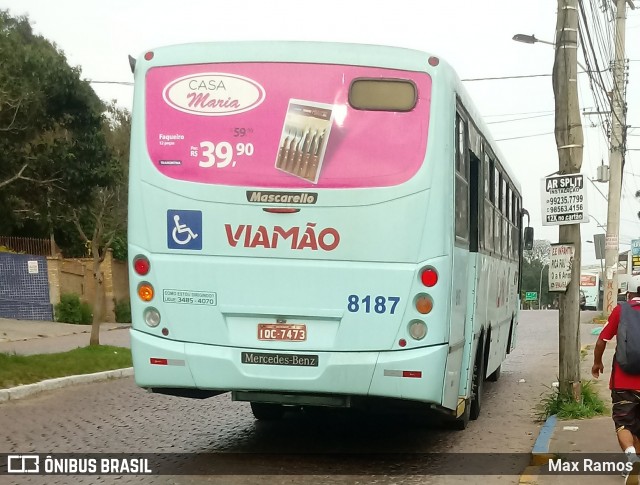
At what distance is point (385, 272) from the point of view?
645cm

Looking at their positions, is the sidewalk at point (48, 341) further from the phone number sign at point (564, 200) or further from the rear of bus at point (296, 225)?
the phone number sign at point (564, 200)

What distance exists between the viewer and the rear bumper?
6430 millimetres

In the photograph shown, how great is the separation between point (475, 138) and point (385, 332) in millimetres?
2905

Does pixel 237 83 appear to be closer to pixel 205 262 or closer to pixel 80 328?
pixel 205 262

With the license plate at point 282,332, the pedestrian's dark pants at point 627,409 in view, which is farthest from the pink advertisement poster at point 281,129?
the pedestrian's dark pants at point 627,409

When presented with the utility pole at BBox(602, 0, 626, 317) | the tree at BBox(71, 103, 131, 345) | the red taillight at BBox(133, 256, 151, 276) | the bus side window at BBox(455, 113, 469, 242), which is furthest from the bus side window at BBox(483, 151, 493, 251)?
the utility pole at BBox(602, 0, 626, 317)

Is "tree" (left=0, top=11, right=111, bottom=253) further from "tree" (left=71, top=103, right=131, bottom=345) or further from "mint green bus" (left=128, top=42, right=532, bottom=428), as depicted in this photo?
"mint green bus" (left=128, top=42, right=532, bottom=428)

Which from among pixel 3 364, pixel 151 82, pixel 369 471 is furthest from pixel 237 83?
pixel 3 364

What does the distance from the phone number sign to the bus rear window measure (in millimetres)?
3866

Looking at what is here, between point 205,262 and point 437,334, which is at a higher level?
point 205,262

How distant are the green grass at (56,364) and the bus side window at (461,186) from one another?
7082 millimetres

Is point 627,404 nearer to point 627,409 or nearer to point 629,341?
point 627,409

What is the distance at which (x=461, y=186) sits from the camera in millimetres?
7328

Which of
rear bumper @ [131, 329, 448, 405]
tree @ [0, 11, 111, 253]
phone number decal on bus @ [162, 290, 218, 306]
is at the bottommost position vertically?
rear bumper @ [131, 329, 448, 405]
